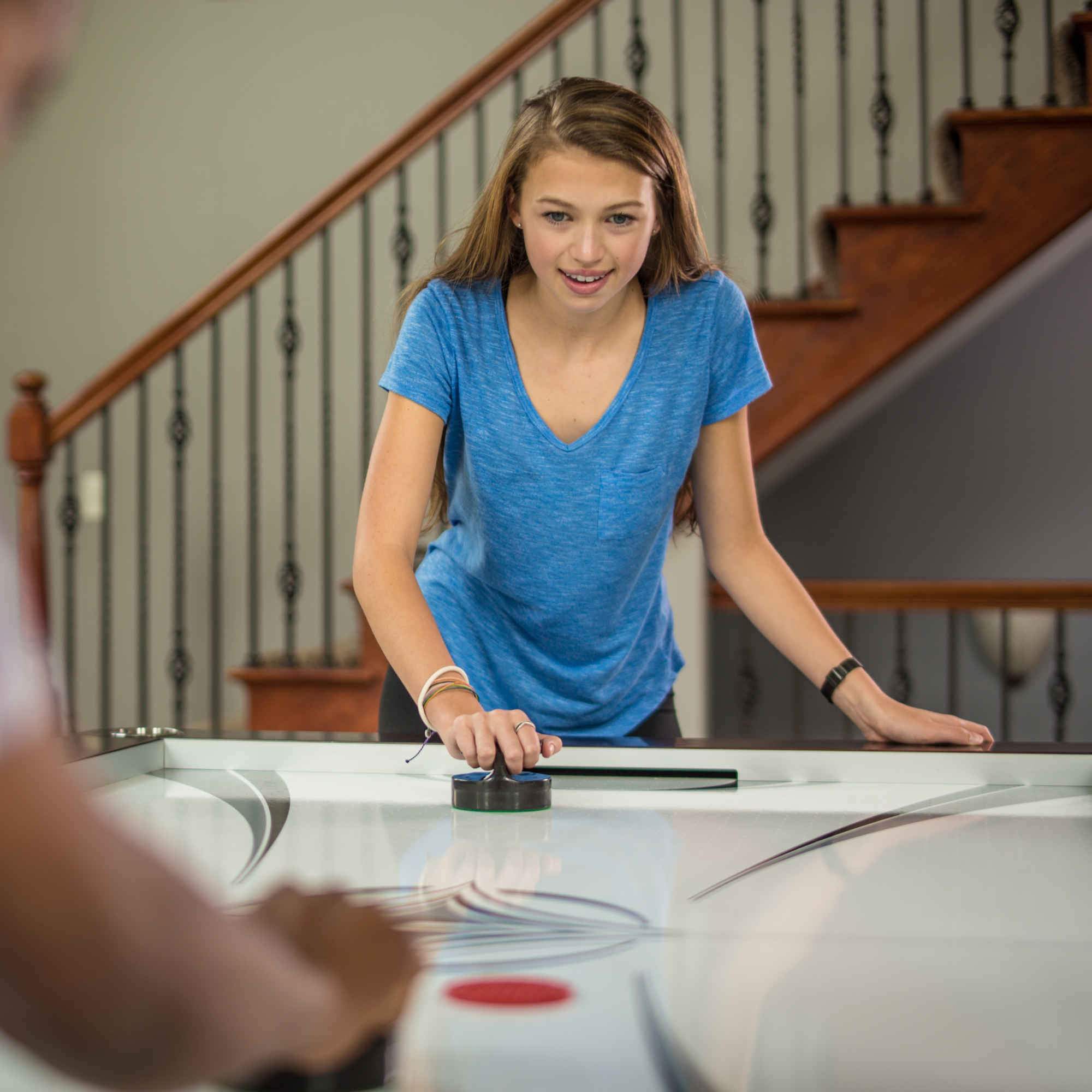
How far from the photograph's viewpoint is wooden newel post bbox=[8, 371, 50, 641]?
316cm

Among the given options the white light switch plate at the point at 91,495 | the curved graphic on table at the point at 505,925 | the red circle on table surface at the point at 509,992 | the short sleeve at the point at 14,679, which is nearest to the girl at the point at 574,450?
the curved graphic on table at the point at 505,925

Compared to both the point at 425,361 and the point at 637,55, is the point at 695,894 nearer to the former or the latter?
the point at 425,361

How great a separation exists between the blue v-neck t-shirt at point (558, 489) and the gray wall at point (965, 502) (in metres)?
2.97

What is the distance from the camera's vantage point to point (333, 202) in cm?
326

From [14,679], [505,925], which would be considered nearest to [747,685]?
[505,925]

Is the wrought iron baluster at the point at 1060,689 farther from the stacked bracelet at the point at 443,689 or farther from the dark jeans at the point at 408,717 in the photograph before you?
the stacked bracelet at the point at 443,689

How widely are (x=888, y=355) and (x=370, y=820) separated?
244 cm

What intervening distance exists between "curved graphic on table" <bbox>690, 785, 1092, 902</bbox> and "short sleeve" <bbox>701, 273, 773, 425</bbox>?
1.85 feet

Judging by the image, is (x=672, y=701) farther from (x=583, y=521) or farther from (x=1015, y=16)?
(x=1015, y=16)

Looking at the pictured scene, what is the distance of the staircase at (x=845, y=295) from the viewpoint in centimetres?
317

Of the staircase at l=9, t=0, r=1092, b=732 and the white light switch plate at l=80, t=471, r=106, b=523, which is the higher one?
the staircase at l=9, t=0, r=1092, b=732

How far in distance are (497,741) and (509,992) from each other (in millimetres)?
505

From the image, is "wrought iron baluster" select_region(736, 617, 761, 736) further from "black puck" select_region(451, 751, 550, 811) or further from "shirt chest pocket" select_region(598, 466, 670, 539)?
"black puck" select_region(451, 751, 550, 811)

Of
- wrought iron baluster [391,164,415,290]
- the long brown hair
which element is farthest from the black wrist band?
wrought iron baluster [391,164,415,290]
